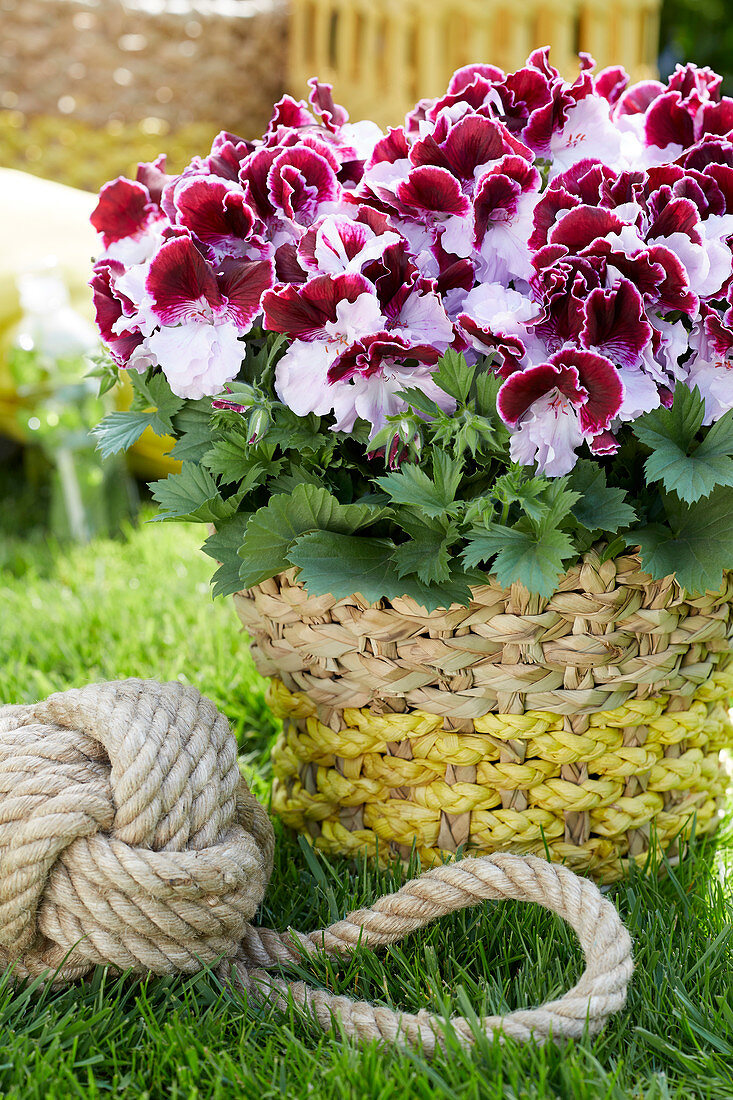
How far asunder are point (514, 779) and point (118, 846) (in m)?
0.38

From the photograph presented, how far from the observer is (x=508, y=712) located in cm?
97

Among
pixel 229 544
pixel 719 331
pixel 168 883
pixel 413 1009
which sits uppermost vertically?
pixel 719 331

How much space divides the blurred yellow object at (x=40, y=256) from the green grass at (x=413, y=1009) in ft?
4.61

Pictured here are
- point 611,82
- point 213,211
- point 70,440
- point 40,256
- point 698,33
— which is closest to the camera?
point 213,211

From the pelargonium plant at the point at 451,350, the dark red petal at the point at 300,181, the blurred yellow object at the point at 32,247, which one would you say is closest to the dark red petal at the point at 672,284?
the pelargonium plant at the point at 451,350

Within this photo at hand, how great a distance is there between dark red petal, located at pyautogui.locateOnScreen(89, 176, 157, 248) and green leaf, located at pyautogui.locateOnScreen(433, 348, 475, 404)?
0.40 meters

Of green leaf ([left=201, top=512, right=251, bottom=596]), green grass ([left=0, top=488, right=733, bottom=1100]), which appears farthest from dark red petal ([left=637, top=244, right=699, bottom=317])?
green grass ([left=0, top=488, right=733, bottom=1100])

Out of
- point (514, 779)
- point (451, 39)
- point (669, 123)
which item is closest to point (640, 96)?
point (669, 123)

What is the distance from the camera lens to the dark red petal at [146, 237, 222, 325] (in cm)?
90

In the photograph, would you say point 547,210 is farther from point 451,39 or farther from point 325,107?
point 451,39

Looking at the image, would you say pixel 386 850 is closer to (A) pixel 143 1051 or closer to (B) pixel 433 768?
(B) pixel 433 768

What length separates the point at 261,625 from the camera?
1.05 meters

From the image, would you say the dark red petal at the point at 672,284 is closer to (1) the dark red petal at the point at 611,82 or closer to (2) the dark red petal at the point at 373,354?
(2) the dark red petal at the point at 373,354

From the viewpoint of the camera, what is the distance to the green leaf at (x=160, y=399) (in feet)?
3.31
